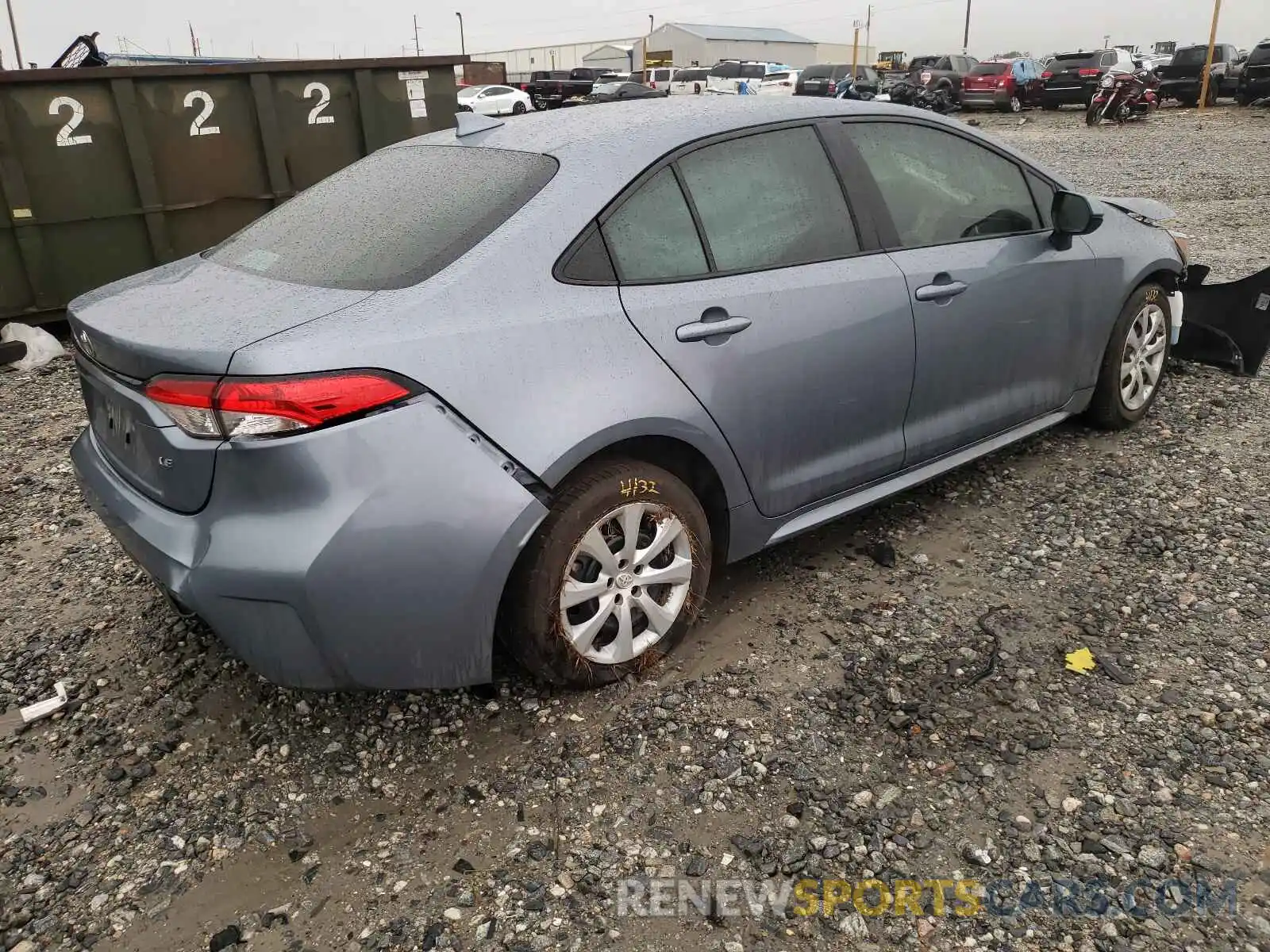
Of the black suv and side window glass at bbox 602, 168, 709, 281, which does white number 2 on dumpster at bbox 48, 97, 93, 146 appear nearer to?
side window glass at bbox 602, 168, 709, 281

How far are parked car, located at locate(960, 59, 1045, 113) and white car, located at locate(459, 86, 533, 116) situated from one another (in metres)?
12.5

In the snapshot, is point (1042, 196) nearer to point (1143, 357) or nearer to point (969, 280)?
point (969, 280)

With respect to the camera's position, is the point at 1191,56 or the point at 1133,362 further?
the point at 1191,56

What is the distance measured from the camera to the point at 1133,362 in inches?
179

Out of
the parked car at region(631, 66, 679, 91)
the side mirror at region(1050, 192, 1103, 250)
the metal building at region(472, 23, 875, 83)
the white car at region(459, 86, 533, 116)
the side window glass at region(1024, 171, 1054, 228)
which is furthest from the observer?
the metal building at region(472, 23, 875, 83)

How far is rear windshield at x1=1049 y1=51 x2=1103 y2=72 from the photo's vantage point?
25.2 metres

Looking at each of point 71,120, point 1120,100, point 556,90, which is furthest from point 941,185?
point 556,90

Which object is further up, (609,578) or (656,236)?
(656,236)

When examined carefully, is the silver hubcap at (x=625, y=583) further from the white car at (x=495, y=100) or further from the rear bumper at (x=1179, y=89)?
the rear bumper at (x=1179, y=89)

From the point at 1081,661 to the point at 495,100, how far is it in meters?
29.4

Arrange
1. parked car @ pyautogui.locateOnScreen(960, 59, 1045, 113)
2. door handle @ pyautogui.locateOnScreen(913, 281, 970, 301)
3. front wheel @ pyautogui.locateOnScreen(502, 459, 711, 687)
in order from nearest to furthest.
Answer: front wheel @ pyautogui.locateOnScreen(502, 459, 711, 687) < door handle @ pyautogui.locateOnScreen(913, 281, 970, 301) < parked car @ pyautogui.locateOnScreen(960, 59, 1045, 113)

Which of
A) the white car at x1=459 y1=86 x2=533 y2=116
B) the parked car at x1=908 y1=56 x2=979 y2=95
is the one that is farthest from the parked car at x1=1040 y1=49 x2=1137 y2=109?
the white car at x1=459 y1=86 x2=533 y2=116

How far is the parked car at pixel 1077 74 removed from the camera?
25.0 meters

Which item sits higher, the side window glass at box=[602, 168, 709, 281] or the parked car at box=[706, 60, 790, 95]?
the side window glass at box=[602, 168, 709, 281]
